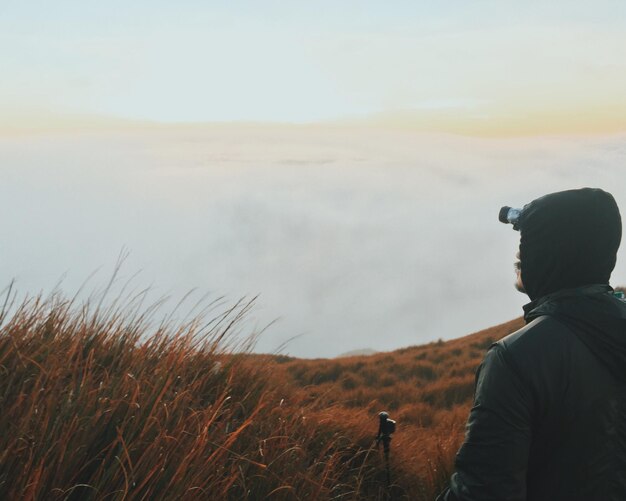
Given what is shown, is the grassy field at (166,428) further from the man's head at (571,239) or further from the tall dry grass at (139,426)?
the man's head at (571,239)

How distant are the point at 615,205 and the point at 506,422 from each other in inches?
36.7

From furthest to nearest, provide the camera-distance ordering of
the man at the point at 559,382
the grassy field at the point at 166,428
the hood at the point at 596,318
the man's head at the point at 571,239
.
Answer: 1. the grassy field at the point at 166,428
2. the man's head at the point at 571,239
3. the hood at the point at 596,318
4. the man at the point at 559,382

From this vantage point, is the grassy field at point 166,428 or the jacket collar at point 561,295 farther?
the grassy field at point 166,428

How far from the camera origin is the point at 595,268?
7.87 feet

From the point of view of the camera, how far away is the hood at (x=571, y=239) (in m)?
2.39

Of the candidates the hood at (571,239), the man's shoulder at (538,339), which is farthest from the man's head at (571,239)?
the man's shoulder at (538,339)

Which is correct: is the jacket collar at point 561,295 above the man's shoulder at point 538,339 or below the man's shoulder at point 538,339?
above

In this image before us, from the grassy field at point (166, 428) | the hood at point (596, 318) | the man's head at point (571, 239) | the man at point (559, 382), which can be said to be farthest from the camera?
the grassy field at point (166, 428)

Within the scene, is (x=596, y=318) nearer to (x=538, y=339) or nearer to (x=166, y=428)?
(x=538, y=339)

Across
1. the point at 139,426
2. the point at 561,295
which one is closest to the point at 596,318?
the point at 561,295

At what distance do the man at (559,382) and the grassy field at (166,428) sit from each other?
5.19 feet

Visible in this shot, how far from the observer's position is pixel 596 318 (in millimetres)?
2287

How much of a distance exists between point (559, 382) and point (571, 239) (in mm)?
511

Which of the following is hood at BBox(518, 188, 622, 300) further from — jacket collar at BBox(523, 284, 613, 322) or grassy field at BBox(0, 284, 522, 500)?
grassy field at BBox(0, 284, 522, 500)
